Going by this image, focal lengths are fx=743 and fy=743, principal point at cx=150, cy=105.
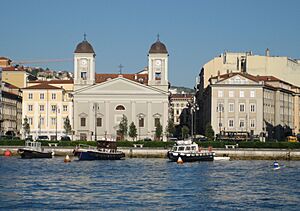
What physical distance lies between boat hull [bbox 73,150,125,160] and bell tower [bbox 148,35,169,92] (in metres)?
40.1

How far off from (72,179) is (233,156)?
41.9 meters

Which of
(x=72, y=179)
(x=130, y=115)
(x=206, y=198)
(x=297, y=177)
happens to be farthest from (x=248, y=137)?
(x=206, y=198)

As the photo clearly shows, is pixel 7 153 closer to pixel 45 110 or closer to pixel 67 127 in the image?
pixel 67 127

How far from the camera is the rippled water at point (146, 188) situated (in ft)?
141

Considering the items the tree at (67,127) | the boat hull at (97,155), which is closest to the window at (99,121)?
the tree at (67,127)

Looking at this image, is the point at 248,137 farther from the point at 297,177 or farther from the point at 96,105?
the point at 297,177

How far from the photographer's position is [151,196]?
4684 cm

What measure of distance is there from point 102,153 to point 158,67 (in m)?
43.3

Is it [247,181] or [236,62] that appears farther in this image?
[236,62]

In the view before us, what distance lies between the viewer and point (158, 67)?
130375 millimetres

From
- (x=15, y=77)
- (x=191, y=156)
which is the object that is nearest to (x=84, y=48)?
(x=15, y=77)

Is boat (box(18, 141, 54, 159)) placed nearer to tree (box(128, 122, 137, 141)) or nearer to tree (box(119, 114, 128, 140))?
tree (box(128, 122, 137, 141))

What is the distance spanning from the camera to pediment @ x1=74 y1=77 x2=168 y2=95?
420 ft

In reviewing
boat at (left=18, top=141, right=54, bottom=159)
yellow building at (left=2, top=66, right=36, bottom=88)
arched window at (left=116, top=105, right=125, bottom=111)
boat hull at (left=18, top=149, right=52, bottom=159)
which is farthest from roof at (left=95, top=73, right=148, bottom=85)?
boat hull at (left=18, top=149, right=52, bottom=159)
